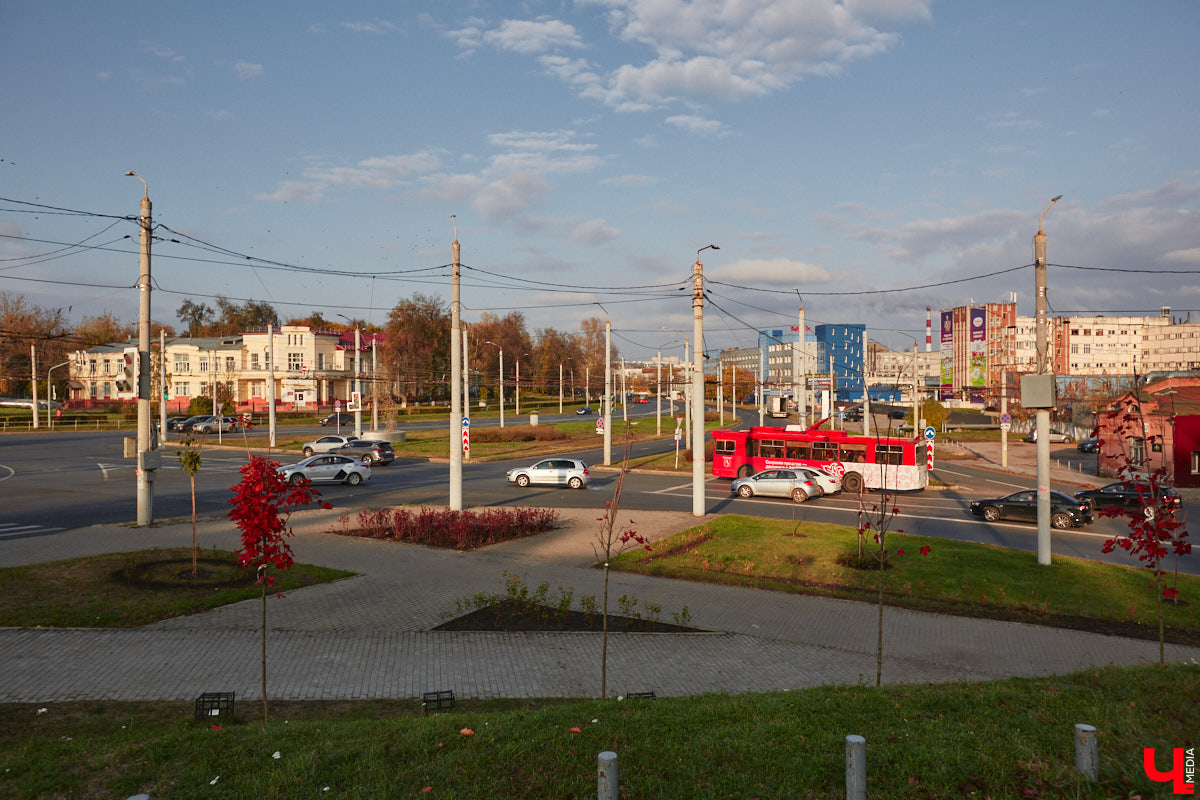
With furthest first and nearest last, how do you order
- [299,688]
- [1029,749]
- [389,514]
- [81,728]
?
1. [389,514]
2. [299,688]
3. [81,728]
4. [1029,749]

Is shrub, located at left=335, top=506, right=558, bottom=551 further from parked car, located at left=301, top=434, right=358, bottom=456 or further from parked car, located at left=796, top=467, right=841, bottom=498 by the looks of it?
parked car, located at left=301, top=434, right=358, bottom=456

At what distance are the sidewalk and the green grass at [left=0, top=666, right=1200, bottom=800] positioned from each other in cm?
185

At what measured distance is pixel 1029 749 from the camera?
5.81 m

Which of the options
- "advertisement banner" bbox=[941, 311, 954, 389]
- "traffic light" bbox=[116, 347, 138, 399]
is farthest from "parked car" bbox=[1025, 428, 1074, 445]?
"advertisement banner" bbox=[941, 311, 954, 389]

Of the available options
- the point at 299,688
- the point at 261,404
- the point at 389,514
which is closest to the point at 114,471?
the point at 389,514

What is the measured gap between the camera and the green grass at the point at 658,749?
546cm

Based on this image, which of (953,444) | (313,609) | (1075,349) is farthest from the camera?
(1075,349)

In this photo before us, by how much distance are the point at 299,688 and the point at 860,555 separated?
12.6 meters

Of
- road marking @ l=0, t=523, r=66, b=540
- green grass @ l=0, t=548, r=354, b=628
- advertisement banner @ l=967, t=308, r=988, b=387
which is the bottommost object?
road marking @ l=0, t=523, r=66, b=540

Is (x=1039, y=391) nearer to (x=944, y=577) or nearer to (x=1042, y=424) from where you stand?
(x=1042, y=424)

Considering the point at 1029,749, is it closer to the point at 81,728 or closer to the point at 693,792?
the point at 693,792

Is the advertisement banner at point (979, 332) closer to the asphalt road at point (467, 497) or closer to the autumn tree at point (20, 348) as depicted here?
the asphalt road at point (467, 497)

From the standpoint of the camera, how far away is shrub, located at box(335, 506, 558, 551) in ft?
65.4

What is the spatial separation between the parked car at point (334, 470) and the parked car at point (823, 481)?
20244 mm
